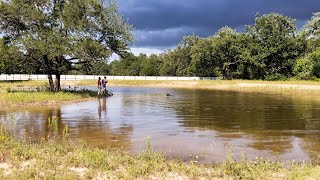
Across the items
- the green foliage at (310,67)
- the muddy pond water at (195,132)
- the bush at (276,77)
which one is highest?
the green foliage at (310,67)

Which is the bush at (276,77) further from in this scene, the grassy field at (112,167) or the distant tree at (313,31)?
the grassy field at (112,167)

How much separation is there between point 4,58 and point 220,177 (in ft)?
121

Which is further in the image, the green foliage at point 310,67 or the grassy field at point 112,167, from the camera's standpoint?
the green foliage at point 310,67

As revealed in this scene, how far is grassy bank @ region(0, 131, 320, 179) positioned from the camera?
950 cm

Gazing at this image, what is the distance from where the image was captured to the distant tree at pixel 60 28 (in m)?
38.7

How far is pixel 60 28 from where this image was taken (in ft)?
136

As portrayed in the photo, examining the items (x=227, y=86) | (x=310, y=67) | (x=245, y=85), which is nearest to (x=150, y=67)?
(x=310, y=67)

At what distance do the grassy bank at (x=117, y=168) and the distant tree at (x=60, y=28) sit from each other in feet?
94.1

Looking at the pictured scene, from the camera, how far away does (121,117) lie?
2447 cm

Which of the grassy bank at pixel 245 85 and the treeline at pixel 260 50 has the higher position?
the treeline at pixel 260 50

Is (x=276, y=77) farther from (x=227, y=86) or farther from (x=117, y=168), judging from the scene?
(x=117, y=168)

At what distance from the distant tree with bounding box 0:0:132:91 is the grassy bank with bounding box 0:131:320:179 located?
2867cm

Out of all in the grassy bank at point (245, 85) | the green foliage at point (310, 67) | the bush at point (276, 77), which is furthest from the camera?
the bush at point (276, 77)

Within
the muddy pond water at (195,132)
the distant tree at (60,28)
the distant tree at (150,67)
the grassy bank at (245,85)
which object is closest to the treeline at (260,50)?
the grassy bank at (245,85)
